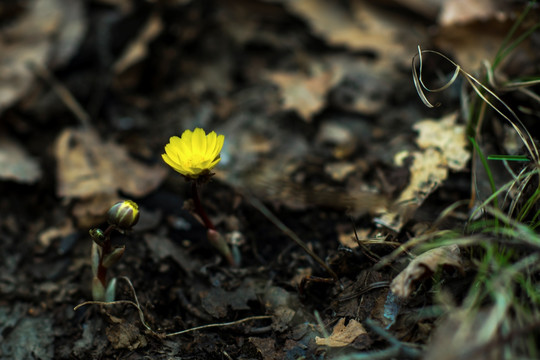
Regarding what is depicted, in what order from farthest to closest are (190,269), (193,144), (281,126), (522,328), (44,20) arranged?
1. (44,20)
2. (281,126)
3. (190,269)
4. (193,144)
5. (522,328)

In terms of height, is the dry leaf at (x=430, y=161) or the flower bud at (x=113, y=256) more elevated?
the dry leaf at (x=430, y=161)

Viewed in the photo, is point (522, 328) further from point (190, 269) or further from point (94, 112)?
point (94, 112)

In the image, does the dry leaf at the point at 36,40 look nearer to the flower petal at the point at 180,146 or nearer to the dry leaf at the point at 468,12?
the flower petal at the point at 180,146

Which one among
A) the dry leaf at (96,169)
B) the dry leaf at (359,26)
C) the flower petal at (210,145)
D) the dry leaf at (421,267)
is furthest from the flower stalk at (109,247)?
the dry leaf at (359,26)

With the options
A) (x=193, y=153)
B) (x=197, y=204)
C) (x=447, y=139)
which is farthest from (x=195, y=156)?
(x=447, y=139)

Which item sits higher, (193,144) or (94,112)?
(193,144)

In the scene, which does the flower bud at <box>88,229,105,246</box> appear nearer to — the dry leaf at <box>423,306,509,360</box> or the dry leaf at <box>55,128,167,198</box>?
the dry leaf at <box>55,128,167,198</box>

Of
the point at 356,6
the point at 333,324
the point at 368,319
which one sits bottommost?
the point at 333,324

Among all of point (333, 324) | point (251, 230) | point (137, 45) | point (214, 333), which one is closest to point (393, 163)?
point (251, 230)
